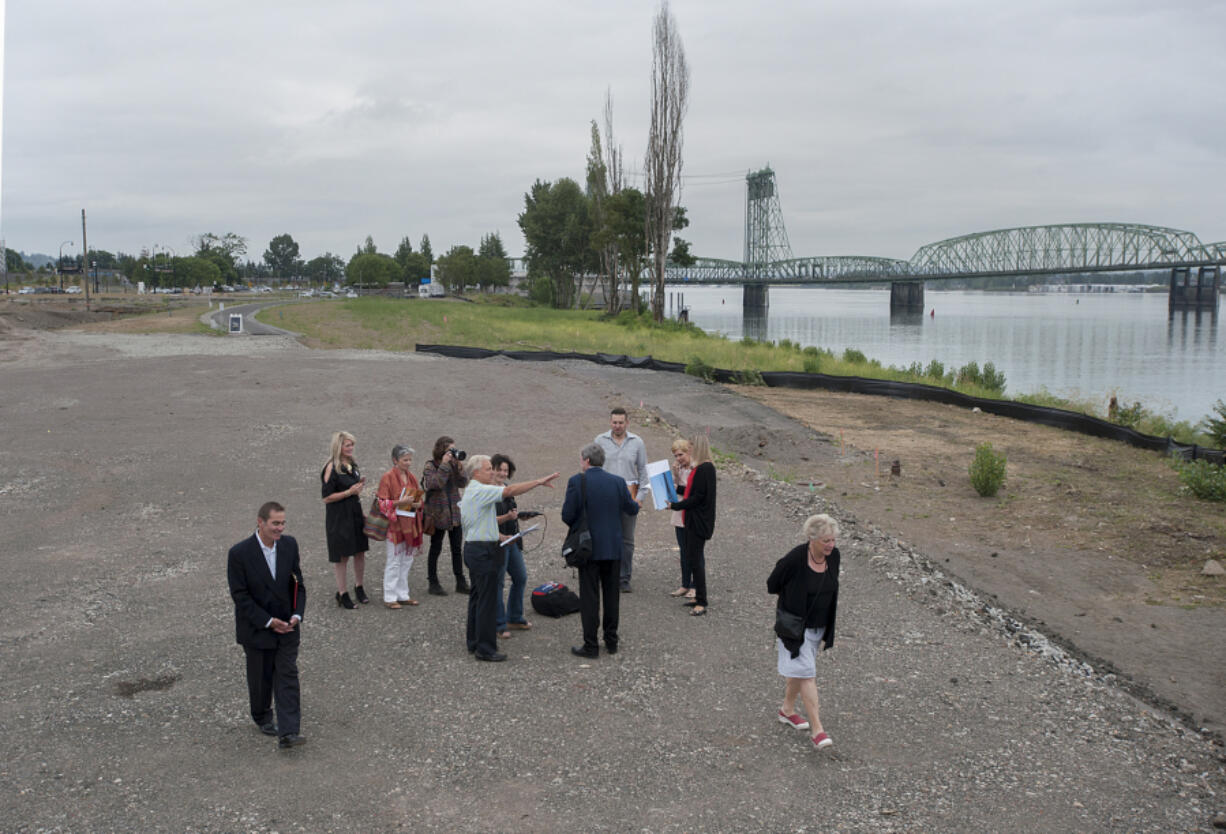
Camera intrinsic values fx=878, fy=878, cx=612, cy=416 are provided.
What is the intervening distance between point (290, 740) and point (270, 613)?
3.02 ft

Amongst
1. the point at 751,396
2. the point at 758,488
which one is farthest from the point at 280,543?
the point at 751,396

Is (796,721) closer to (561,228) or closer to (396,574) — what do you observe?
(396,574)

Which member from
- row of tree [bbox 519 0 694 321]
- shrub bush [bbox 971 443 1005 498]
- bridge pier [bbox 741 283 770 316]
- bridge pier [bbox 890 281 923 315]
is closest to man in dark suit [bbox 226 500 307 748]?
shrub bush [bbox 971 443 1005 498]

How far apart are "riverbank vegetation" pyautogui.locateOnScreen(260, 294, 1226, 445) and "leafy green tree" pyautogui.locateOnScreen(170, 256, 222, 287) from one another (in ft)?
272

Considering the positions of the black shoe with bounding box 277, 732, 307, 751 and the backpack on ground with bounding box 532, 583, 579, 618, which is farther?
the backpack on ground with bounding box 532, 583, 579, 618

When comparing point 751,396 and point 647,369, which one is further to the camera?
point 647,369

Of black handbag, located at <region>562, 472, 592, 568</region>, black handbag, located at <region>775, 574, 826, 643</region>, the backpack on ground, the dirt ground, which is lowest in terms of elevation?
the dirt ground

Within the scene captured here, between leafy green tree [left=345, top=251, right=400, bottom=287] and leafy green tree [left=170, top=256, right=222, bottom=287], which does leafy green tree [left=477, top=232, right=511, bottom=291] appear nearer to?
leafy green tree [left=345, top=251, right=400, bottom=287]

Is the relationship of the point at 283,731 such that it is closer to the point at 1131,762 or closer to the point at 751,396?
the point at 1131,762

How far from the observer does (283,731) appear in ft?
20.0

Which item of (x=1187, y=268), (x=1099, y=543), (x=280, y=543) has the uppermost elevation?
(x=1187, y=268)

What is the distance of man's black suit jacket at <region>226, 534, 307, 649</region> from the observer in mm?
5902

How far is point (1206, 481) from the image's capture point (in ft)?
49.9

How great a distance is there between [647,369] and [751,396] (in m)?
5.83
